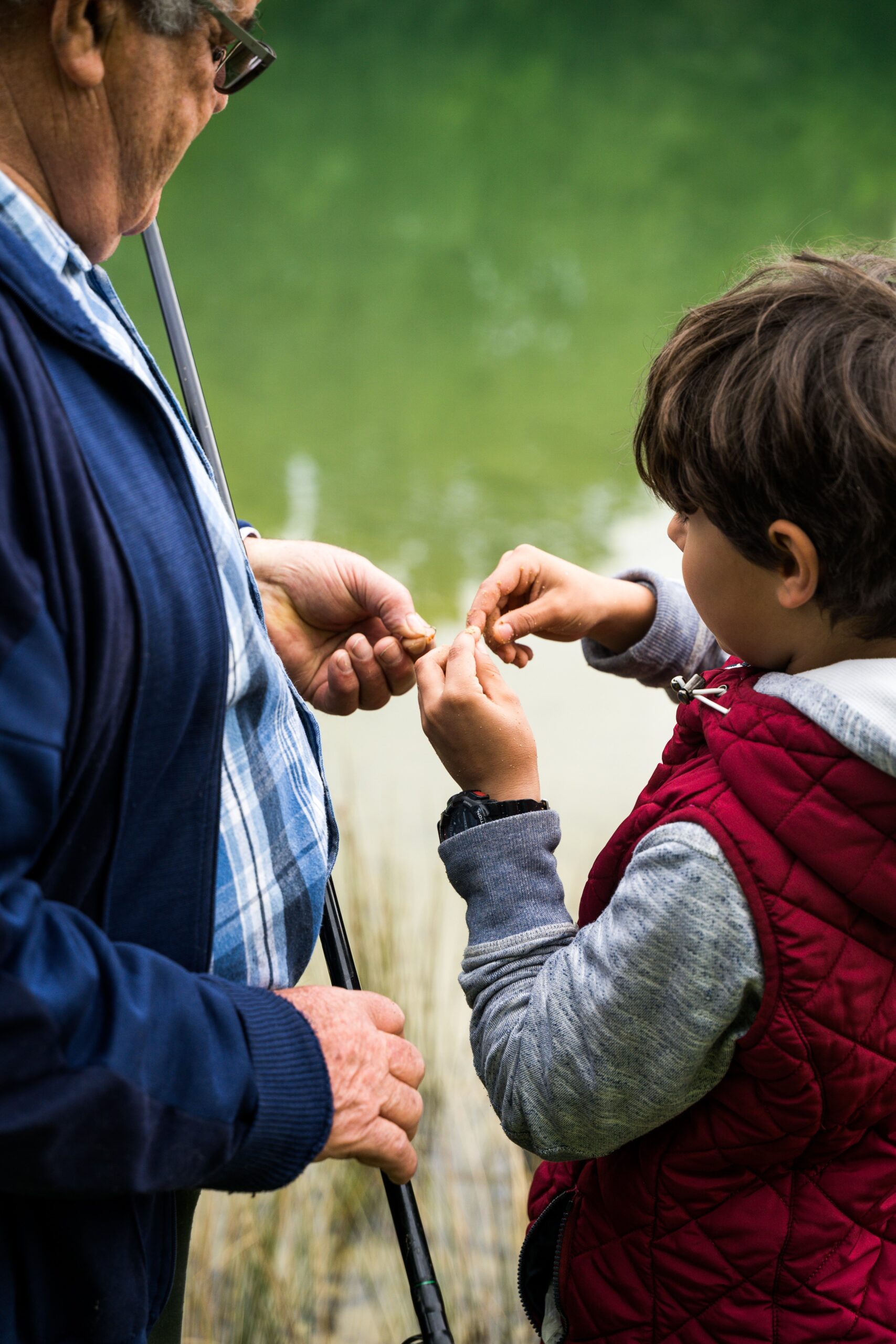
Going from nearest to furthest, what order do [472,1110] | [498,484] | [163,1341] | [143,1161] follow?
[143,1161], [163,1341], [472,1110], [498,484]

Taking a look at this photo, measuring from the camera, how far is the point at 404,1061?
0.87m

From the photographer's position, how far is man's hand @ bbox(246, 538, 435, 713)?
142cm

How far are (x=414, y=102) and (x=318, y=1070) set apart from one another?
15.7 feet

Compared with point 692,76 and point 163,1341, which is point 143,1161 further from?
point 692,76

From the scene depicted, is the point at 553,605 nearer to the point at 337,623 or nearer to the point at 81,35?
the point at 337,623

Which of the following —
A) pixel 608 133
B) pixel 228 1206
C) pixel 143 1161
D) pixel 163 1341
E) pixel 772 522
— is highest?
pixel 608 133

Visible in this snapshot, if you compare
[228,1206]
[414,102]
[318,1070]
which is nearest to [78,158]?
[318,1070]

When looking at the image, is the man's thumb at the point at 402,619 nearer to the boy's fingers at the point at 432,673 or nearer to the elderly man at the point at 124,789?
the boy's fingers at the point at 432,673

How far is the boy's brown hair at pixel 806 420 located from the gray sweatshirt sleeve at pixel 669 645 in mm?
410

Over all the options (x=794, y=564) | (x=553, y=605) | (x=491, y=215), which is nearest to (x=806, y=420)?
(x=794, y=564)

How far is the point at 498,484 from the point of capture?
4.50 m

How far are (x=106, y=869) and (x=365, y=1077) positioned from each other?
252 millimetres

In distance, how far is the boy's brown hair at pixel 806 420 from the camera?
835 millimetres

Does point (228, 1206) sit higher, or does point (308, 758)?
point (308, 758)
